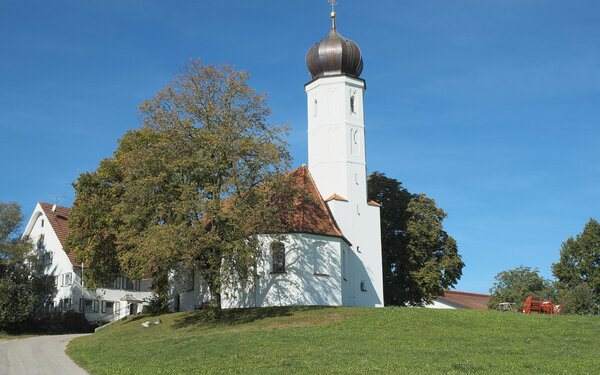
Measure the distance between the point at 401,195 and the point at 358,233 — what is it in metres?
9.09

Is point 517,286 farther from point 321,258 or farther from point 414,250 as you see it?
point 321,258

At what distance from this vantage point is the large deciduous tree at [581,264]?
187 feet

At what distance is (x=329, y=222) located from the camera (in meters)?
41.1

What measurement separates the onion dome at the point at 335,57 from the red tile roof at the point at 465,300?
36086mm

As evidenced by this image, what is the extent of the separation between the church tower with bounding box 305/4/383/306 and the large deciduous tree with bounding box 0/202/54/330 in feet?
62.7

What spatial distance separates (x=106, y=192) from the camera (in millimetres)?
42531

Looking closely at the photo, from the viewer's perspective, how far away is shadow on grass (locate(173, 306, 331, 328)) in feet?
111

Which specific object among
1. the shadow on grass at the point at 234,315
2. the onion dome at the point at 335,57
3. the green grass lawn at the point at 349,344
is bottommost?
the green grass lawn at the point at 349,344

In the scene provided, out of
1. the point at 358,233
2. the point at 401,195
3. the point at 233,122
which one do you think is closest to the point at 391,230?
the point at 401,195

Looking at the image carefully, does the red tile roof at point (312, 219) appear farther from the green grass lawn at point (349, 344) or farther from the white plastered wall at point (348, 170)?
the green grass lawn at point (349, 344)

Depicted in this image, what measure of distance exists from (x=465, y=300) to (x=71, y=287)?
46737 mm

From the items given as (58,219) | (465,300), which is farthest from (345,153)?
(465,300)

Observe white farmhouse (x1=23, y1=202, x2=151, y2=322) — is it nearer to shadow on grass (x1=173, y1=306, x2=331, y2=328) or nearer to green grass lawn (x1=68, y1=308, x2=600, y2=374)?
shadow on grass (x1=173, y1=306, x2=331, y2=328)

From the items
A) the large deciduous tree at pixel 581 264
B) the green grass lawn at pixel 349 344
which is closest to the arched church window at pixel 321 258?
the green grass lawn at pixel 349 344
